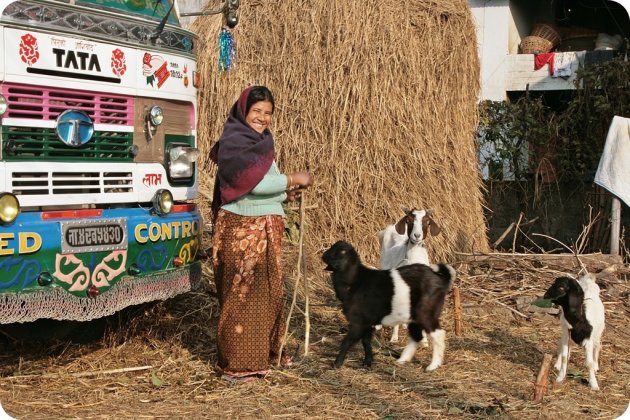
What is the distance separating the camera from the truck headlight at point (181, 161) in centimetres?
621

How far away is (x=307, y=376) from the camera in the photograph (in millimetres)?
6043

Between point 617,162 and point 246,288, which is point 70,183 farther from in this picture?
point 617,162

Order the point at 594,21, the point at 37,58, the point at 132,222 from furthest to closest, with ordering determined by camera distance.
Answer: the point at 594,21 < the point at 132,222 < the point at 37,58

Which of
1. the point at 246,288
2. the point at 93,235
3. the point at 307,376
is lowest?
the point at 307,376

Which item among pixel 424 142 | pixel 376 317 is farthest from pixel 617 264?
pixel 376 317

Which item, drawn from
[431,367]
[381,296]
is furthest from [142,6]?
[431,367]

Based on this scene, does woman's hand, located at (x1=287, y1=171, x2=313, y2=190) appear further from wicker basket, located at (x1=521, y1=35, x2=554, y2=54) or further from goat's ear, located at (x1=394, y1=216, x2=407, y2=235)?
wicker basket, located at (x1=521, y1=35, x2=554, y2=54)

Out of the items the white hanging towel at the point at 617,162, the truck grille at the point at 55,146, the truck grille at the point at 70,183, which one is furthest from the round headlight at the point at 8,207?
the white hanging towel at the point at 617,162

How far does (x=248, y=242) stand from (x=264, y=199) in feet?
1.06

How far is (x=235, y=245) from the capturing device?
5797 mm

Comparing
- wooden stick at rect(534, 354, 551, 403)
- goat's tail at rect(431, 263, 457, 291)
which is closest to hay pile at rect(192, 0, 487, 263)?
goat's tail at rect(431, 263, 457, 291)

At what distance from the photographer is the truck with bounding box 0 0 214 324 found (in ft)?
17.0

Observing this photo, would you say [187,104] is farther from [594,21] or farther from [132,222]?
[594,21]

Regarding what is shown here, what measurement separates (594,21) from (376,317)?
49.8ft
